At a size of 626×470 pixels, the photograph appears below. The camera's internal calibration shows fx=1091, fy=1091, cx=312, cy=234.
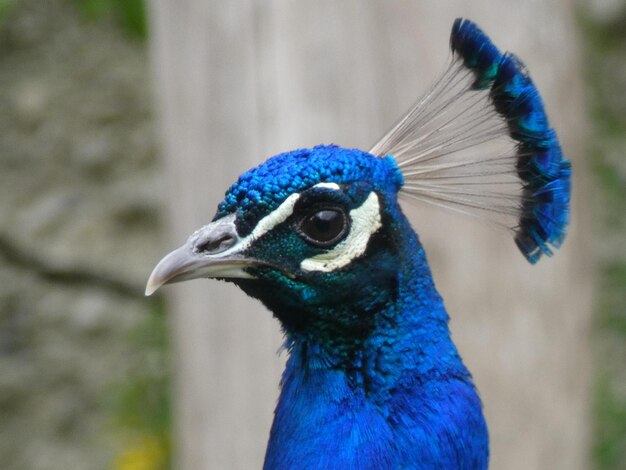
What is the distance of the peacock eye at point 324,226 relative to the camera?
1037mm

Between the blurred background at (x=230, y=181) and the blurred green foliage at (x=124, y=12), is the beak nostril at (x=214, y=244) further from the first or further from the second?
the blurred green foliage at (x=124, y=12)

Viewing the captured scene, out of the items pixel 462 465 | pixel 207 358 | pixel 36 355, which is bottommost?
pixel 462 465

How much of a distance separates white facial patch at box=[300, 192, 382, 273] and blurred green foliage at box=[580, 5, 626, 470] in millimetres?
1885

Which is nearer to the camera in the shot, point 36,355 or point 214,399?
point 214,399

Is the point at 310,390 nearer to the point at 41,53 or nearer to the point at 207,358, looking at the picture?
the point at 207,358

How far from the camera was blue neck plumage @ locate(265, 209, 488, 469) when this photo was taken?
106 centimetres

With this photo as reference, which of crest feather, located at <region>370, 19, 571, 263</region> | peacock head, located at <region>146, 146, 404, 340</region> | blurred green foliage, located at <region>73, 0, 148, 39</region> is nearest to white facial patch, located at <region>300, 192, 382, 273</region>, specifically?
peacock head, located at <region>146, 146, 404, 340</region>

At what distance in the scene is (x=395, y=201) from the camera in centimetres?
110

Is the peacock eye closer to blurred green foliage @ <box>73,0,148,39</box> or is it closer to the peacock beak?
the peacock beak

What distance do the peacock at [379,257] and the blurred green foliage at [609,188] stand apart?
179 centimetres

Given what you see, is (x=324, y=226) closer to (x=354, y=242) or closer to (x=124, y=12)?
(x=354, y=242)

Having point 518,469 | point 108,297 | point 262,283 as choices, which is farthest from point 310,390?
point 108,297

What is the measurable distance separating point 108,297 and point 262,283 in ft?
6.22

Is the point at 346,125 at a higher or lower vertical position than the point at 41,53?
lower
